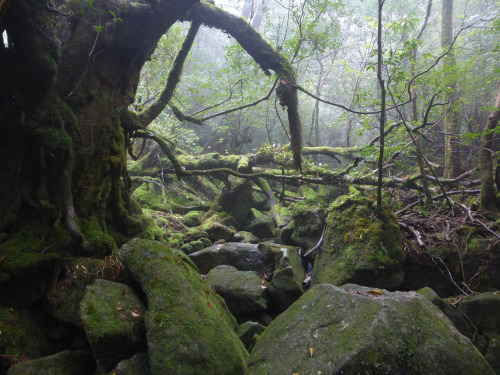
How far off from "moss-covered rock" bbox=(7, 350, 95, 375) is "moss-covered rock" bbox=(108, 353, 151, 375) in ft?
1.70

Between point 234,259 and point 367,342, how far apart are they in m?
4.17

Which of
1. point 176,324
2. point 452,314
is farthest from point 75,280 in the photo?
point 452,314

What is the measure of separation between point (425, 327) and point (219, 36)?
3356 centimetres

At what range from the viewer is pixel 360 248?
5004mm

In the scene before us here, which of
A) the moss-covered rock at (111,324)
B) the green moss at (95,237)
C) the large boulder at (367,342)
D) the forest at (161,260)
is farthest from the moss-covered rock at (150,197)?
the large boulder at (367,342)

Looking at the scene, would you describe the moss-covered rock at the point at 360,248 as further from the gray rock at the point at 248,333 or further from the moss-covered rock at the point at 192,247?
the moss-covered rock at the point at 192,247

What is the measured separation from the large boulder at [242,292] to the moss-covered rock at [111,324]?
2.03 metres

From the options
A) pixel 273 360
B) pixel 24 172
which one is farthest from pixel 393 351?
pixel 24 172

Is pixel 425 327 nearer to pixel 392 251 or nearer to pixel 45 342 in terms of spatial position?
pixel 392 251

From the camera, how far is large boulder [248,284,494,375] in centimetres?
225

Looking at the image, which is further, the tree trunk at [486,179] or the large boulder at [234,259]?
the large boulder at [234,259]

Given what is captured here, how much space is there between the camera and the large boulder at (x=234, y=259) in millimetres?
6176

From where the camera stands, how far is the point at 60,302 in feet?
10.1

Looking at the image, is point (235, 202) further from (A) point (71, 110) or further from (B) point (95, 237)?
(A) point (71, 110)
